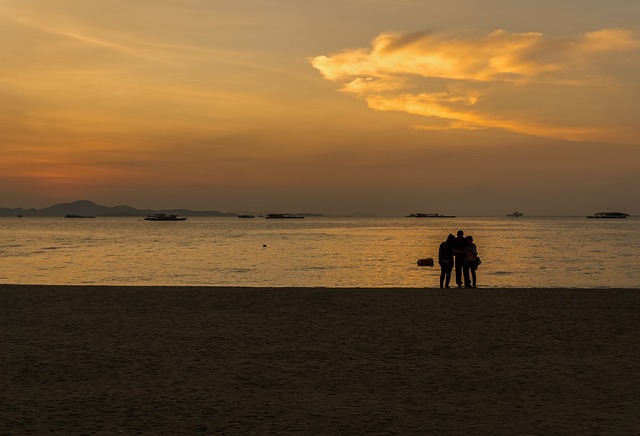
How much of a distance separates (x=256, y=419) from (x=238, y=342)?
5.62 metres

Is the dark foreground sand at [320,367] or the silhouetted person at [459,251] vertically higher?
the silhouetted person at [459,251]

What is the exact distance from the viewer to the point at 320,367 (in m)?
11.1

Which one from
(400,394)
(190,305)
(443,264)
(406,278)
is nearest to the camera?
(400,394)

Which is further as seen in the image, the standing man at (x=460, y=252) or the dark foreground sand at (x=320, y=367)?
the standing man at (x=460, y=252)

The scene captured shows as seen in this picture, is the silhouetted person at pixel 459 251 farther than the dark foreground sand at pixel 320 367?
Yes

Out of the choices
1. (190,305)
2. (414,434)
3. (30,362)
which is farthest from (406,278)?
(414,434)

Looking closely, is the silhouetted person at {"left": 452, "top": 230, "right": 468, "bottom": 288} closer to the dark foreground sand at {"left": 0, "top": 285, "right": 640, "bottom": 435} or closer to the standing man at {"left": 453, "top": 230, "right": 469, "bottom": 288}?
the standing man at {"left": 453, "top": 230, "right": 469, "bottom": 288}

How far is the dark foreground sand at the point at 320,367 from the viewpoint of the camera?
8.09m

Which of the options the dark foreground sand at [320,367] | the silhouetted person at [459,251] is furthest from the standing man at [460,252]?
the dark foreground sand at [320,367]

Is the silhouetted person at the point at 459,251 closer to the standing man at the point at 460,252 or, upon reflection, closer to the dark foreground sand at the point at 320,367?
the standing man at the point at 460,252

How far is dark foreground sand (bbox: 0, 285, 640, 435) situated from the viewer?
8.09 m

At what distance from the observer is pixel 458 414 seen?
839cm

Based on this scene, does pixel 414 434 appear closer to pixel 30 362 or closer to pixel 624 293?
pixel 30 362

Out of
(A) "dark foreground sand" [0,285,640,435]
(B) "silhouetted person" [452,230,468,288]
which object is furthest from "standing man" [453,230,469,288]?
(A) "dark foreground sand" [0,285,640,435]
